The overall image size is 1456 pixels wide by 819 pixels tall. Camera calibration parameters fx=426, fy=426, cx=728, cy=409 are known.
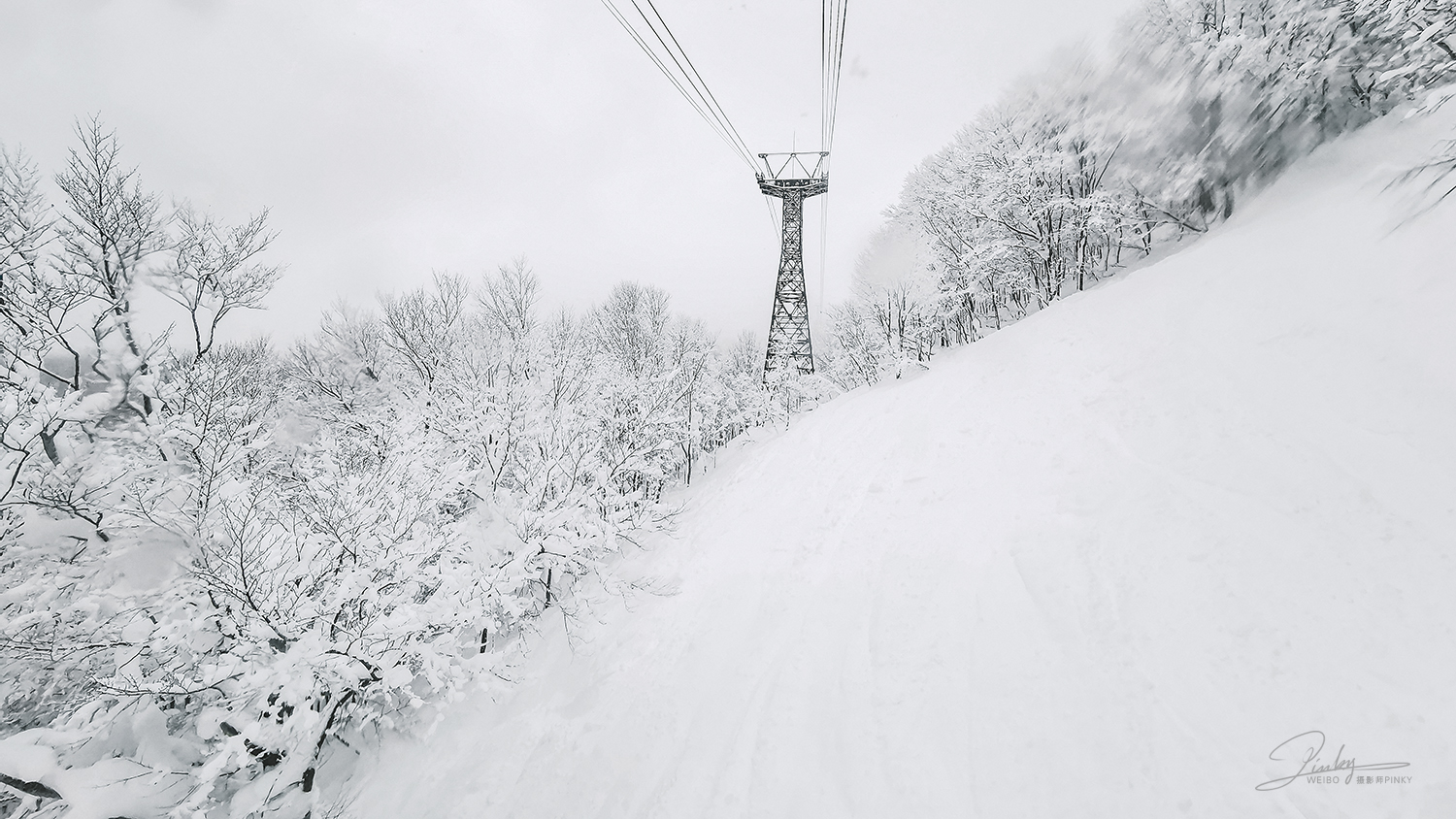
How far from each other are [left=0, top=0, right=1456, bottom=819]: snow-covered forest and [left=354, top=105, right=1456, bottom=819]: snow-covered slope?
1338 mm

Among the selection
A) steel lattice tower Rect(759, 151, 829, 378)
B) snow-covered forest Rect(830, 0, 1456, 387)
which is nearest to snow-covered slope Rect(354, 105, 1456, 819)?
snow-covered forest Rect(830, 0, 1456, 387)

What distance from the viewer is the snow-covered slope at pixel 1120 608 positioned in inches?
114

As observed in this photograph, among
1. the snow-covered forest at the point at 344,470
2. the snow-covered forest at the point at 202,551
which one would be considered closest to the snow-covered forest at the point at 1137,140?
the snow-covered forest at the point at 344,470

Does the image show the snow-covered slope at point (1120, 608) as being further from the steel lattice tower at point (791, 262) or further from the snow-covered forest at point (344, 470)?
the steel lattice tower at point (791, 262)

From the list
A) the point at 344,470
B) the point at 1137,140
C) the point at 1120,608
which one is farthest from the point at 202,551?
the point at 1137,140

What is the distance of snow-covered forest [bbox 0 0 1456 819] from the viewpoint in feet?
15.0

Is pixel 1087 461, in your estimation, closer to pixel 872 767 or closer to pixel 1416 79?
pixel 872 767

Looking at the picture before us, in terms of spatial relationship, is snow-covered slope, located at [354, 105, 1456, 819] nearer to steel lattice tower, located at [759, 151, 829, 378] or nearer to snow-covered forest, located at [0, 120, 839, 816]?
snow-covered forest, located at [0, 120, 839, 816]

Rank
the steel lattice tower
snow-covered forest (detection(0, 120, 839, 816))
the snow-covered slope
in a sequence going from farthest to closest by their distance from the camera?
1. the steel lattice tower
2. snow-covered forest (detection(0, 120, 839, 816))
3. the snow-covered slope

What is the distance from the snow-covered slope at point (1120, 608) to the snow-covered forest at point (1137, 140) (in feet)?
3.80

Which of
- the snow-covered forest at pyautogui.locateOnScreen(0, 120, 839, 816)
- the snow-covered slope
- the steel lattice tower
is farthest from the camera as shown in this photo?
the steel lattice tower

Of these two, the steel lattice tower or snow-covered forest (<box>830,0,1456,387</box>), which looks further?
the steel lattice tower

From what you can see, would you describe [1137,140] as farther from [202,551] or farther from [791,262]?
[202,551]

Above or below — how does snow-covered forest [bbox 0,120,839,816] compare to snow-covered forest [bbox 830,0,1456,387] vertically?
below
